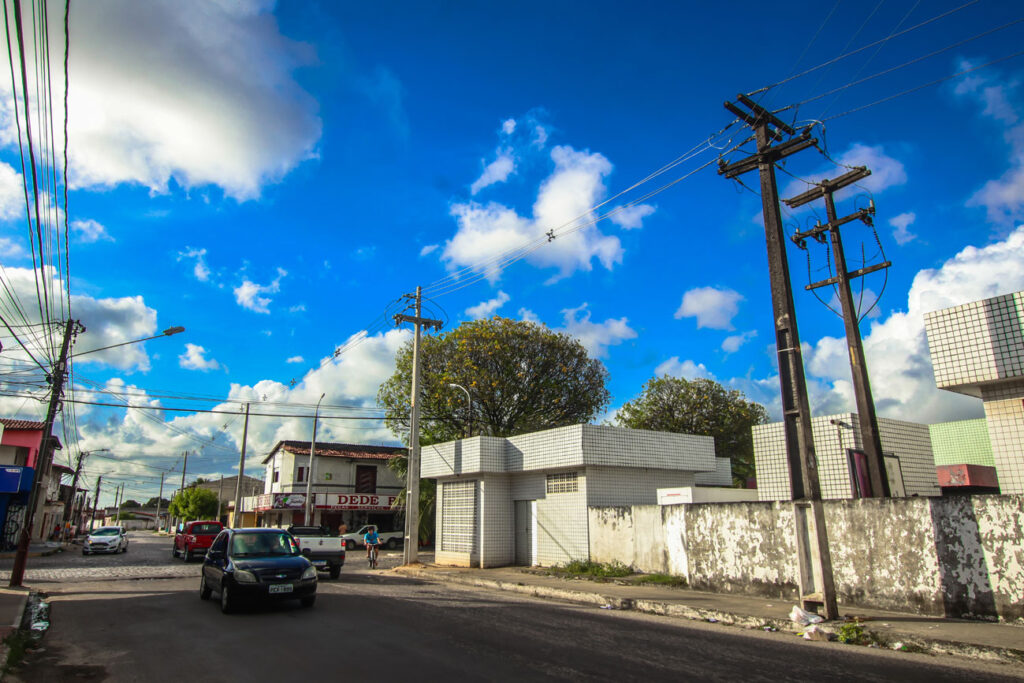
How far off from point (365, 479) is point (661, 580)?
122 ft

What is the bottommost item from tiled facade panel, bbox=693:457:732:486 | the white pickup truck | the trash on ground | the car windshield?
the white pickup truck

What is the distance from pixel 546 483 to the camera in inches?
805

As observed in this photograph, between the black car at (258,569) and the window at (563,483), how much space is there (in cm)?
936

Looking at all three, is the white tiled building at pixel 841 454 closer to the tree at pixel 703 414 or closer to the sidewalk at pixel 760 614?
the sidewalk at pixel 760 614

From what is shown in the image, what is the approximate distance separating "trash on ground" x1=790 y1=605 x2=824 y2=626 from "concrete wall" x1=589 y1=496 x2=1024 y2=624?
1705 millimetres

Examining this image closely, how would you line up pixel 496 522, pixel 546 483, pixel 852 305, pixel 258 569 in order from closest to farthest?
pixel 258 569, pixel 852 305, pixel 546 483, pixel 496 522

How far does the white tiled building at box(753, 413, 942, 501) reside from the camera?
15.5 meters

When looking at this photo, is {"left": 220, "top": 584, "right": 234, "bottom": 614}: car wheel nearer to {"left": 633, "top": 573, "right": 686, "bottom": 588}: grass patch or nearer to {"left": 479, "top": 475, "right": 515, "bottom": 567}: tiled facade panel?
{"left": 633, "top": 573, "right": 686, "bottom": 588}: grass patch

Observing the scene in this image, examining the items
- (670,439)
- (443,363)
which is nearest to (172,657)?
(670,439)

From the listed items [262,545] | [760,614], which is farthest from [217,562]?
[760,614]

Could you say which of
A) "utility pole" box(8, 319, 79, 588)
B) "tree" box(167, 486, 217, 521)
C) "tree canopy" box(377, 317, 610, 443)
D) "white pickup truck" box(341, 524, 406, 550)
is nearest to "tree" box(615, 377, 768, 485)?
"tree canopy" box(377, 317, 610, 443)

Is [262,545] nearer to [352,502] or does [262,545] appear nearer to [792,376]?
[792,376]

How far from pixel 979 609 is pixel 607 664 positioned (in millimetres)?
6356

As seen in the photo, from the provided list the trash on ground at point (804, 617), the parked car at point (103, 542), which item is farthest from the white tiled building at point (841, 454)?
the parked car at point (103, 542)
